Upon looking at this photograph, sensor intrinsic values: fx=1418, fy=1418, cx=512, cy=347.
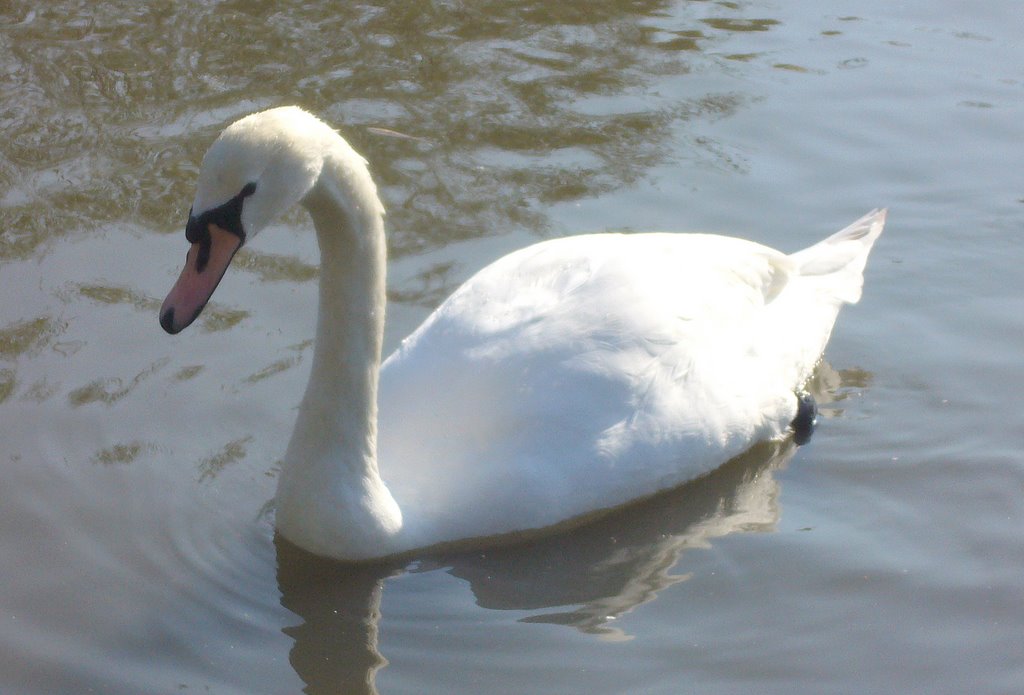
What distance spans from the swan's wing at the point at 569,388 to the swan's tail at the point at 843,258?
41.1 inches

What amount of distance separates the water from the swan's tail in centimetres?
35

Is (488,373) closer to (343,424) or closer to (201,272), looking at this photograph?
(343,424)

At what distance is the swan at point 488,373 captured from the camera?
16.3ft

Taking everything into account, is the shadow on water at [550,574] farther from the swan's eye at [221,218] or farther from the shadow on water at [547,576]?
the swan's eye at [221,218]

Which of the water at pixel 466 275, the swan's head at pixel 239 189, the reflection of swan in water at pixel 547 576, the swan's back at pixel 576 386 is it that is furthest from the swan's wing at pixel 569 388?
the swan's head at pixel 239 189

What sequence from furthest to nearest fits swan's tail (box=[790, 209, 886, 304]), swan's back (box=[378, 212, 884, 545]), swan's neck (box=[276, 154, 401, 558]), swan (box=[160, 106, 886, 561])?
swan's tail (box=[790, 209, 886, 304])
swan's back (box=[378, 212, 884, 545])
swan's neck (box=[276, 154, 401, 558])
swan (box=[160, 106, 886, 561])

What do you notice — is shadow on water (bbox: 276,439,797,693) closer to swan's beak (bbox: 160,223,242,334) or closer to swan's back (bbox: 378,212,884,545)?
swan's back (bbox: 378,212,884,545)

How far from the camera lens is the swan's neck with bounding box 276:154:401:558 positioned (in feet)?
17.7

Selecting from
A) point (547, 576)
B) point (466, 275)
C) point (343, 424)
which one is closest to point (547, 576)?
point (547, 576)

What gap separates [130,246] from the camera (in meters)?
8.01

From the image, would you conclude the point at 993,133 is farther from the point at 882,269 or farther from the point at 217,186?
the point at 217,186

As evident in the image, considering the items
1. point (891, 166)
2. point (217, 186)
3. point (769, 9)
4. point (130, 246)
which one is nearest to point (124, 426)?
point (130, 246)

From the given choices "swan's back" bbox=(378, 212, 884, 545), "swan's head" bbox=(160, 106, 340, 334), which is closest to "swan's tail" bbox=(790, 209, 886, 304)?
"swan's back" bbox=(378, 212, 884, 545)

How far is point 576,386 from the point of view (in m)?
5.96
